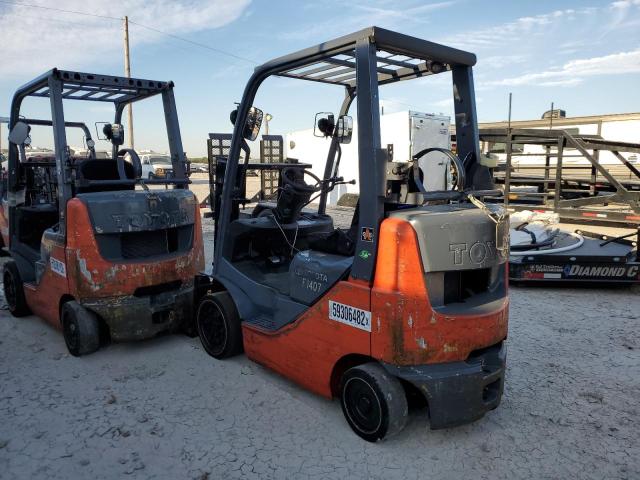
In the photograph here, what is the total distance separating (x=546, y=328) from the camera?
16.1ft

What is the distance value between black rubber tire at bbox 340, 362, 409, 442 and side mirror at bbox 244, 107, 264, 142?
75.1 inches

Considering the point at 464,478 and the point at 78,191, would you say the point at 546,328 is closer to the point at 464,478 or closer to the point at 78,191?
the point at 464,478

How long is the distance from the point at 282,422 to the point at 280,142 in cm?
1456

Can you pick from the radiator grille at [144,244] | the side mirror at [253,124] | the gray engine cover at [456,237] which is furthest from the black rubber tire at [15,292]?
the gray engine cover at [456,237]

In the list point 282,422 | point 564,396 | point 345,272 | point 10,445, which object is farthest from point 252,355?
point 564,396

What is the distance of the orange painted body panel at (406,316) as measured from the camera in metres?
2.68

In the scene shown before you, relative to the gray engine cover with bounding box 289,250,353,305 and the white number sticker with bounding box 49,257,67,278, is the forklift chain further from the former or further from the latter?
the white number sticker with bounding box 49,257,67,278

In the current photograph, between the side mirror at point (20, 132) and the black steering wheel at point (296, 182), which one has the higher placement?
the side mirror at point (20, 132)

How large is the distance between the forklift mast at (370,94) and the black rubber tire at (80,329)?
43.8 inches

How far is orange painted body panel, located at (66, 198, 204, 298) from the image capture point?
4.01 meters

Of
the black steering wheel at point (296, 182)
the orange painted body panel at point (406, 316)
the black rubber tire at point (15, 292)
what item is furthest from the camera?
the black rubber tire at point (15, 292)

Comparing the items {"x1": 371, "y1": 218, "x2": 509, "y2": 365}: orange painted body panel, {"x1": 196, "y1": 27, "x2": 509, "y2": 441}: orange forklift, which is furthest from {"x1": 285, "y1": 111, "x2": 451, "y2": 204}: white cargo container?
{"x1": 371, "y1": 218, "x2": 509, "y2": 365}: orange painted body panel

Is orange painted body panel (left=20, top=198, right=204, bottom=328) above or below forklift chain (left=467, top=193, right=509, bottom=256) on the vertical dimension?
below

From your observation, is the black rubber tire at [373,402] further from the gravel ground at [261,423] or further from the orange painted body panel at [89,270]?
the orange painted body panel at [89,270]
